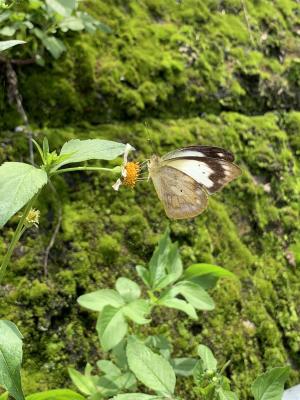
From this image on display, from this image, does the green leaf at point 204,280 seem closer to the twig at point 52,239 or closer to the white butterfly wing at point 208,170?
the white butterfly wing at point 208,170

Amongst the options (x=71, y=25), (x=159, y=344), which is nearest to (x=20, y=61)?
(x=71, y=25)

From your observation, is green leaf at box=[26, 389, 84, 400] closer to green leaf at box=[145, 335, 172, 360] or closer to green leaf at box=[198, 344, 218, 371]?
green leaf at box=[198, 344, 218, 371]

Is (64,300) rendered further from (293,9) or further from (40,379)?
(293,9)

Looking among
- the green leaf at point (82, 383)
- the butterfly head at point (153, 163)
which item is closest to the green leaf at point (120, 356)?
the green leaf at point (82, 383)

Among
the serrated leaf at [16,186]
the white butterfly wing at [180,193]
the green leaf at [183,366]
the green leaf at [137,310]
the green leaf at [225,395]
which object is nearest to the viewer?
the serrated leaf at [16,186]

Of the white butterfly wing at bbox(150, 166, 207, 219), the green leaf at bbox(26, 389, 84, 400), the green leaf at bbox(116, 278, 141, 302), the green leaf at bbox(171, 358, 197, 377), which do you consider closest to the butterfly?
the white butterfly wing at bbox(150, 166, 207, 219)

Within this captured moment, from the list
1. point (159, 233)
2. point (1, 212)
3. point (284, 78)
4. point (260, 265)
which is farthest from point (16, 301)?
point (284, 78)

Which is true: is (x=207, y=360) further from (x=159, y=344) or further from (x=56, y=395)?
(x=159, y=344)
